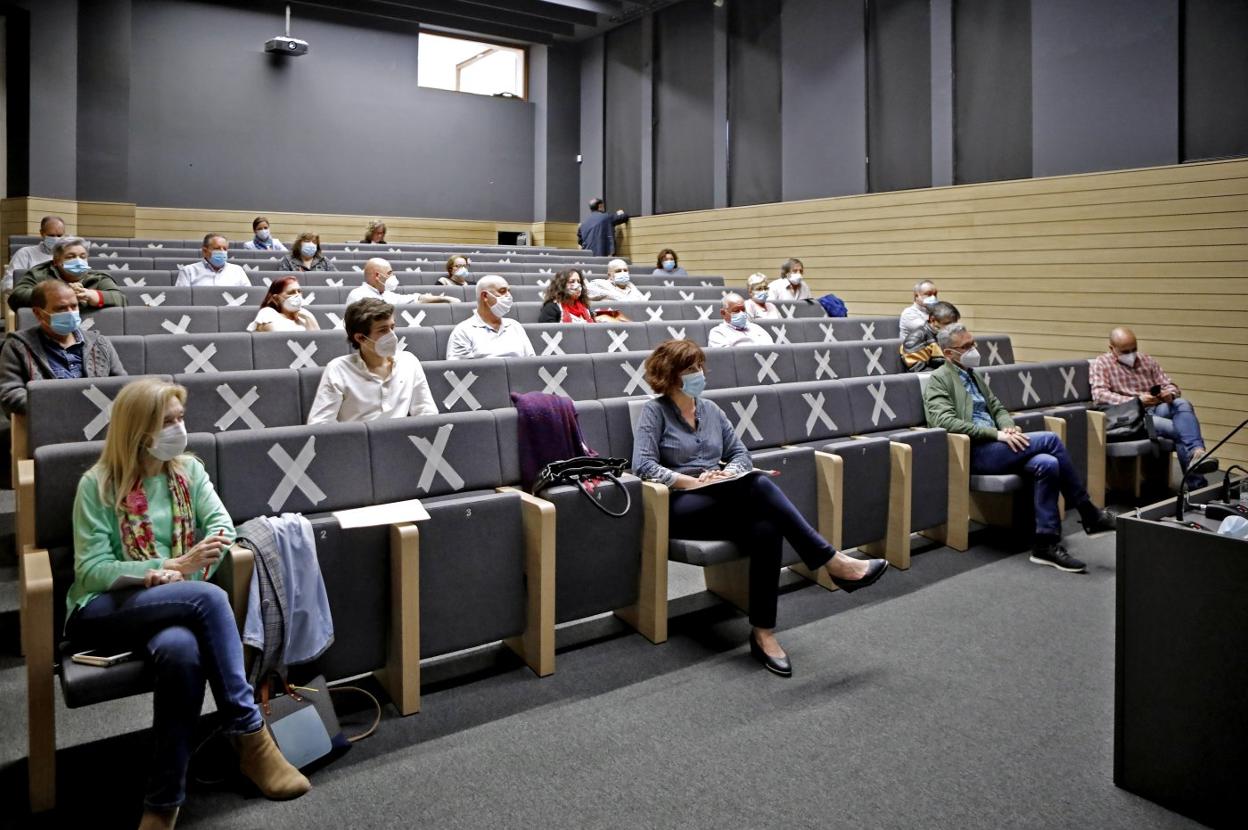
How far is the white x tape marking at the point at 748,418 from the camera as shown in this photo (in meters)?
2.84

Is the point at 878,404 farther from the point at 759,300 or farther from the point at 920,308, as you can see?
the point at 759,300

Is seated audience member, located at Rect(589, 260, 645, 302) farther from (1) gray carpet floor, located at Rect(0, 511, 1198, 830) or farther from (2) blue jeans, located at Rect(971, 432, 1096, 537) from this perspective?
(1) gray carpet floor, located at Rect(0, 511, 1198, 830)

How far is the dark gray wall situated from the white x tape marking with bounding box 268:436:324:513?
509cm

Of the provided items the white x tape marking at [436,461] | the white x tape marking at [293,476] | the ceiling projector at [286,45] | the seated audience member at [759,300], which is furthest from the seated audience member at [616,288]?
the ceiling projector at [286,45]

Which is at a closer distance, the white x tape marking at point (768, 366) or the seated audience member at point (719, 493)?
the seated audience member at point (719, 493)

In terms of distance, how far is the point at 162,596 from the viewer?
1.59 metres

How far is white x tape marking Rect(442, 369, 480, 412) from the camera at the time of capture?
2.94m

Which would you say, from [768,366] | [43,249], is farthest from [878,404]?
[43,249]

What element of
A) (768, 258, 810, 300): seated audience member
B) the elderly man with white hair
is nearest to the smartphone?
the elderly man with white hair

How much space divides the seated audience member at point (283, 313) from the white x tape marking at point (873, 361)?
245cm

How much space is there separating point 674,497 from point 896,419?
1.26m

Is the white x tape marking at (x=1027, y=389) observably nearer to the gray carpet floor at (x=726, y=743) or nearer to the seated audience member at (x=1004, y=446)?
the seated audience member at (x=1004, y=446)

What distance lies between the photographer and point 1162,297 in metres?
5.01

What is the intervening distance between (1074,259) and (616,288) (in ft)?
9.33
